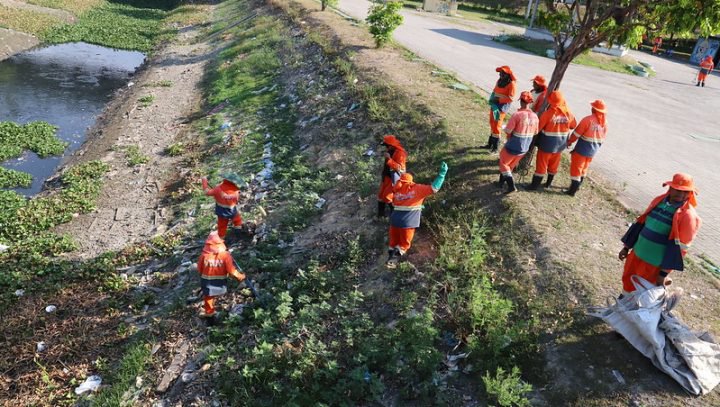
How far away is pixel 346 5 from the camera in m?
32.3

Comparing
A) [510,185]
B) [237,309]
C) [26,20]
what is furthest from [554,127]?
[26,20]

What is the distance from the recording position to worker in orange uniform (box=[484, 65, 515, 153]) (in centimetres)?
858

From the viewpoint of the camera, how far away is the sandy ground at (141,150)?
961 cm

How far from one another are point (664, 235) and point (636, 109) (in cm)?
A: 1203

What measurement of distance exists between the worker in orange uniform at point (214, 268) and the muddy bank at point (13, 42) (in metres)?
22.4

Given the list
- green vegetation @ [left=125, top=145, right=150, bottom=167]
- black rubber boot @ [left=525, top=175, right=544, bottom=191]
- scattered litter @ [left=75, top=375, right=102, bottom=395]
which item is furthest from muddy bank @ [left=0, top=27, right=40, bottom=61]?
black rubber boot @ [left=525, top=175, right=544, bottom=191]

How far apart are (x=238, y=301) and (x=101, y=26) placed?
29.0 m

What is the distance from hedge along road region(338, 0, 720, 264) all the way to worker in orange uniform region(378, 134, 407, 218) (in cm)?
279

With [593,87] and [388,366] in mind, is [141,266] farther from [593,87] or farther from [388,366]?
[593,87]

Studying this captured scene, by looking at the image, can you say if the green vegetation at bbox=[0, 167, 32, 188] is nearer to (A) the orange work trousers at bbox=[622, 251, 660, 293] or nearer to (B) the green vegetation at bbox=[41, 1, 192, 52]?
(A) the orange work trousers at bbox=[622, 251, 660, 293]

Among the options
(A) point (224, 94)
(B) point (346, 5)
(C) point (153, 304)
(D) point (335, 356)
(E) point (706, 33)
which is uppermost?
(B) point (346, 5)

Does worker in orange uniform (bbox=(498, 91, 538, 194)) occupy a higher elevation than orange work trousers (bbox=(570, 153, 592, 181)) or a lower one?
higher

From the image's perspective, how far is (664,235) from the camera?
4.88 metres

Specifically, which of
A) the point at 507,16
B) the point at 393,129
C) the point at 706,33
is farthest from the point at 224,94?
the point at 507,16
